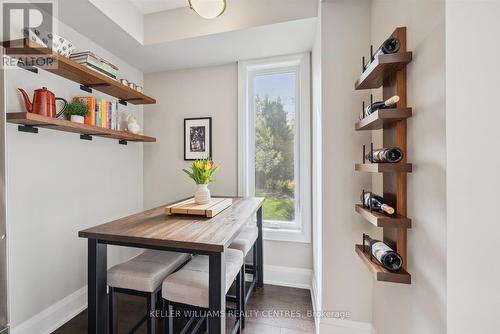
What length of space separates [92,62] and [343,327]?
2767mm

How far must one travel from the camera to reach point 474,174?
30.2 inches

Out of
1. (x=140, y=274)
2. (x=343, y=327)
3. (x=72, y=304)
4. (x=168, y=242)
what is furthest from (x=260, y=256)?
(x=72, y=304)

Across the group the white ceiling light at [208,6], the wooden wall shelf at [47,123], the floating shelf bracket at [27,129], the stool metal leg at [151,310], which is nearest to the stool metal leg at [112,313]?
the stool metal leg at [151,310]

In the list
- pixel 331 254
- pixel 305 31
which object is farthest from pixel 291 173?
pixel 305 31

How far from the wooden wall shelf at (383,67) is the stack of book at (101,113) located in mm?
2043

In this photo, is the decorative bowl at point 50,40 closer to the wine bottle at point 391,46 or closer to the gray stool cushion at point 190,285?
the gray stool cushion at point 190,285

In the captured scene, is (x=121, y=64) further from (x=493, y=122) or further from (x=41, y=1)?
(x=493, y=122)

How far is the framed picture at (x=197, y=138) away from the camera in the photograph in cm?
262

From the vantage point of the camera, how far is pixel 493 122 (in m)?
0.77

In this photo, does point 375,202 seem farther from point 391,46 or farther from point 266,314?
point 266,314

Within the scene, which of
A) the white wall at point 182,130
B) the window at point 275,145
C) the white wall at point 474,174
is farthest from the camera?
the white wall at point 182,130

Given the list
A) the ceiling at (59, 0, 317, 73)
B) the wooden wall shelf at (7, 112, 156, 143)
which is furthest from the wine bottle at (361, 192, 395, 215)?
the wooden wall shelf at (7, 112, 156, 143)

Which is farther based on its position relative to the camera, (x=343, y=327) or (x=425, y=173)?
(x=343, y=327)

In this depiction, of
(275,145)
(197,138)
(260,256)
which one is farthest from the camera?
(197,138)
